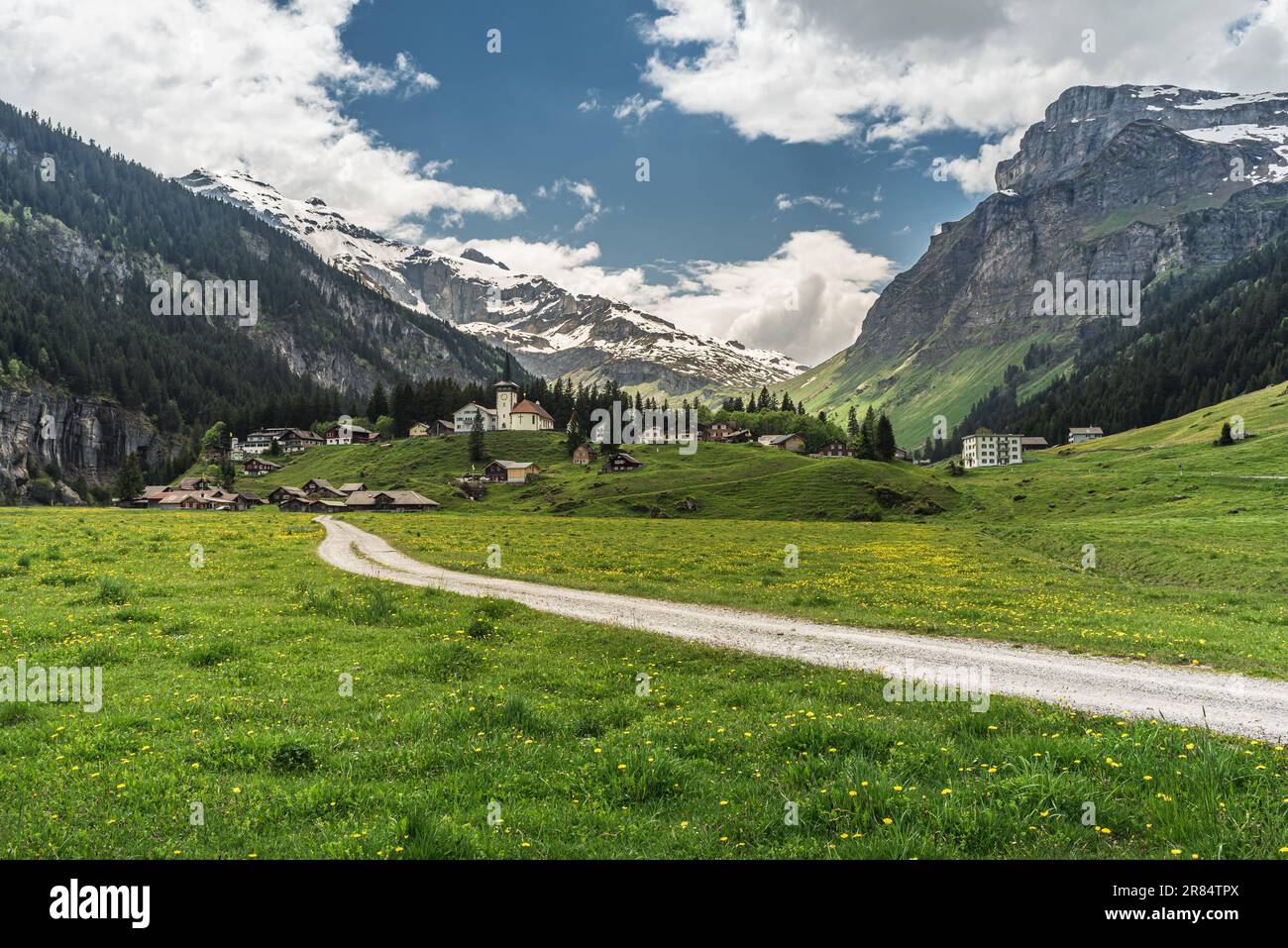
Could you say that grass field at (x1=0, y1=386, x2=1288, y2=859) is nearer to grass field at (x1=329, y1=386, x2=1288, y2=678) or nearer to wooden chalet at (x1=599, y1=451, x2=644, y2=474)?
grass field at (x1=329, y1=386, x2=1288, y2=678)

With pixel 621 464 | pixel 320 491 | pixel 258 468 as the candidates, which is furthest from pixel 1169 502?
pixel 258 468

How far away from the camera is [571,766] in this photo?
9.39 m

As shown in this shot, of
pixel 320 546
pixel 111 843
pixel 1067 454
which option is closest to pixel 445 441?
pixel 320 546

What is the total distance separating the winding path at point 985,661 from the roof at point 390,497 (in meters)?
104

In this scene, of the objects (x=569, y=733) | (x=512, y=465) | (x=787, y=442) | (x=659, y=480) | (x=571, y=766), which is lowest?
(x=569, y=733)

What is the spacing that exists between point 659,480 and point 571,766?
11815 cm

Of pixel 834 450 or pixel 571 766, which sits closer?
pixel 571 766

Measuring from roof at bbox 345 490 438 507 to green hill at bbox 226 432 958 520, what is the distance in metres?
4.72

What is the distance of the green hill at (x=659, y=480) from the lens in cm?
10781

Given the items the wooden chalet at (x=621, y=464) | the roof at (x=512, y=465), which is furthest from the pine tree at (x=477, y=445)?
the wooden chalet at (x=621, y=464)

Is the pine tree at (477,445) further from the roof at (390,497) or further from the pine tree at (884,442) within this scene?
the pine tree at (884,442)

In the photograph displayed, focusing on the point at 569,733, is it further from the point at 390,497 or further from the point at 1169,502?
the point at 390,497
